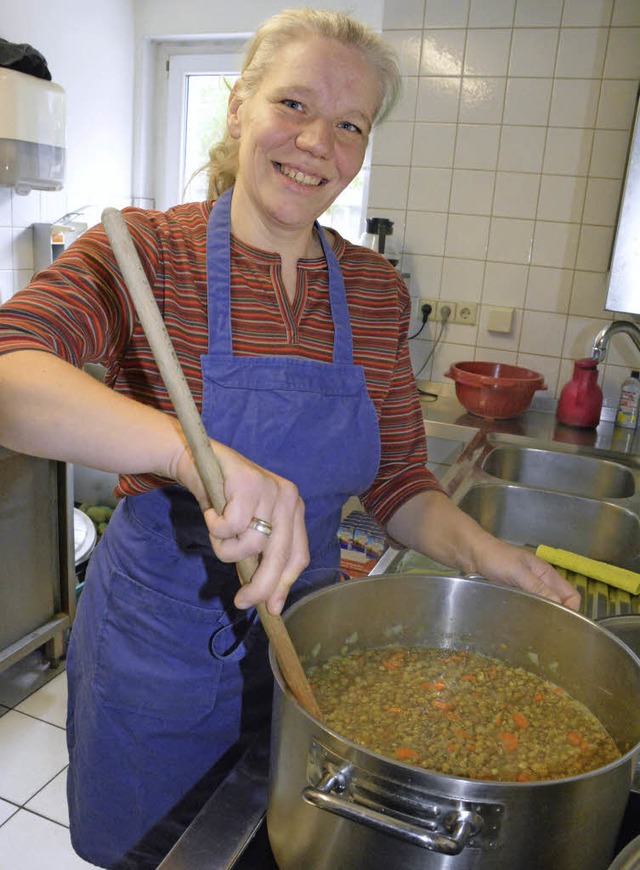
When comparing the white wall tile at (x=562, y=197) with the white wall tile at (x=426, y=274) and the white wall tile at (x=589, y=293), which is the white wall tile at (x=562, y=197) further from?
the white wall tile at (x=426, y=274)

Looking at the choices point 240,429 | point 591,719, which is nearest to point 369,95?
point 240,429

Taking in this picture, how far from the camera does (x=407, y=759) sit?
0.67 meters

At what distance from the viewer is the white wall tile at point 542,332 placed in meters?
2.47

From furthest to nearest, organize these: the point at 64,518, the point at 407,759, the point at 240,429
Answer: the point at 64,518, the point at 240,429, the point at 407,759

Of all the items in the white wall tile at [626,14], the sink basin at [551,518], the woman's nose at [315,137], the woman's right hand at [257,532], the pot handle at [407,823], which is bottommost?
the sink basin at [551,518]

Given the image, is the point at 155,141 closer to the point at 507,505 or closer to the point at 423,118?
the point at 423,118

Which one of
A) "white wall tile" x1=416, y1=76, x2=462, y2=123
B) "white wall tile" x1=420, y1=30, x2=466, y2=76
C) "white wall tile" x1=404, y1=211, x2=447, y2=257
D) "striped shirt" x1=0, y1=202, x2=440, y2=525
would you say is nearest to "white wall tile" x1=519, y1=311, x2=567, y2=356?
"white wall tile" x1=404, y1=211, x2=447, y2=257

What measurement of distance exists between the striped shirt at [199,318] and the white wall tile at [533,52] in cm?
150

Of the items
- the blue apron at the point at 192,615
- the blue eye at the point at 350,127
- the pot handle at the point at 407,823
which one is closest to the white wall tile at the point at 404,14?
the blue eye at the point at 350,127

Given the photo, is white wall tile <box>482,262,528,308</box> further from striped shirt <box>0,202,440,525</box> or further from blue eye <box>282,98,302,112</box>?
blue eye <box>282,98,302,112</box>

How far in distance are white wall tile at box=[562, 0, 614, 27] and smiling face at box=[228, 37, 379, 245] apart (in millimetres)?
1554

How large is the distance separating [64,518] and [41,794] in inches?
32.2

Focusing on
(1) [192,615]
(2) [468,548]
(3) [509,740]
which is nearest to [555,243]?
(2) [468,548]

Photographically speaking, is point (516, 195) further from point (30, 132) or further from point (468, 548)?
point (468, 548)
